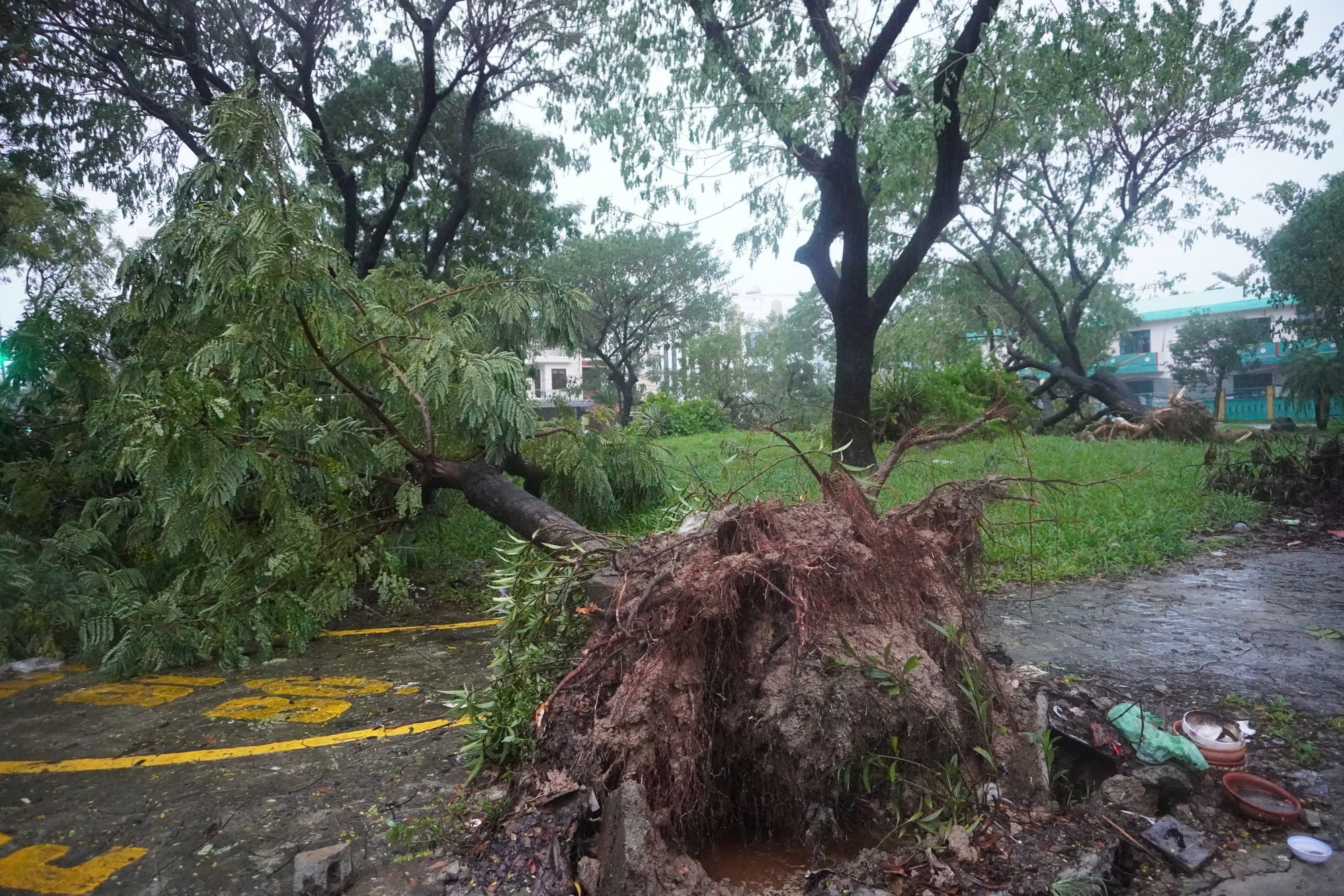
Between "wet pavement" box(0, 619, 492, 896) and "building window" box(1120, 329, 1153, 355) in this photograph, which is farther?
"building window" box(1120, 329, 1153, 355)

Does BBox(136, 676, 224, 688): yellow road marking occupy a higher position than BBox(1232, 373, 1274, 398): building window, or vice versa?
BBox(1232, 373, 1274, 398): building window

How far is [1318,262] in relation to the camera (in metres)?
13.3

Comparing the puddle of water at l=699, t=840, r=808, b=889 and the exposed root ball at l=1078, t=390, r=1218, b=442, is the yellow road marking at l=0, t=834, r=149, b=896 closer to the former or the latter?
the puddle of water at l=699, t=840, r=808, b=889

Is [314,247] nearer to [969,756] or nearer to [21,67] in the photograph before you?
[969,756]

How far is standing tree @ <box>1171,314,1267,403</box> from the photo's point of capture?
75.9 ft

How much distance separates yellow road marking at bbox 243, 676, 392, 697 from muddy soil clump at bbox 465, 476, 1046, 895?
5.91ft

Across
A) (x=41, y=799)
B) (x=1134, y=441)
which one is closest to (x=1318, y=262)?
(x=1134, y=441)

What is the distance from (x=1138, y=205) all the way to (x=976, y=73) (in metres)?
8.97

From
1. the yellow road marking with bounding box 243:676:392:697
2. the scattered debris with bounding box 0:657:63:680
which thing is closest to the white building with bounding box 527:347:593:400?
the scattered debris with bounding box 0:657:63:680

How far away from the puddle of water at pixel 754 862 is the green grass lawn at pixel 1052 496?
139 cm

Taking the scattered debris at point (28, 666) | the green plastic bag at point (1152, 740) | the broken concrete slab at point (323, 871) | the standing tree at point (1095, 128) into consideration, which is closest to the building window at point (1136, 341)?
the standing tree at point (1095, 128)

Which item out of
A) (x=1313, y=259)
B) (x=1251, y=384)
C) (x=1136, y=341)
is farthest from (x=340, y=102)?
(x=1136, y=341)

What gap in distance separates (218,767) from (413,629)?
2.15 m

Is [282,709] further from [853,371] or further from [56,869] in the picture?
[853,371]
